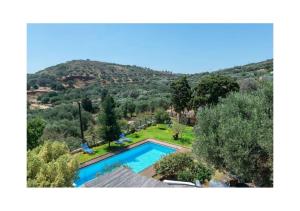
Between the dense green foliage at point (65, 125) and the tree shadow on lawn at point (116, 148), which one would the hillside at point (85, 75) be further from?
the tree shadow on lawn at point (116, 148)

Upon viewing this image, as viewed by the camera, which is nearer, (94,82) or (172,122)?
(172,122)

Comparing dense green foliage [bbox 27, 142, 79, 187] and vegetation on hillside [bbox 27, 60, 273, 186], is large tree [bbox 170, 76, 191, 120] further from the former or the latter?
dense green foliage [bbox 27, 142, 79, 187]

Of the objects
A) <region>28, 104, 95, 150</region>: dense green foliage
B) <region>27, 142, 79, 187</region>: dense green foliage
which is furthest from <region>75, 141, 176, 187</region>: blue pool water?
<region>27, 142, 79, 187</region>: dense green foliage

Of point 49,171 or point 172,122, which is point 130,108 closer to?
point 172,122

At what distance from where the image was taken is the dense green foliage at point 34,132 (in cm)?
1056

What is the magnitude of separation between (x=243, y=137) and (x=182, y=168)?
14.6 feet

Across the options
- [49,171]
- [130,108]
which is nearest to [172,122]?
[130,108]

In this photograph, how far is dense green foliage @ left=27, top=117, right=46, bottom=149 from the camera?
10561mm

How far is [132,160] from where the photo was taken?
14281 millimetres
